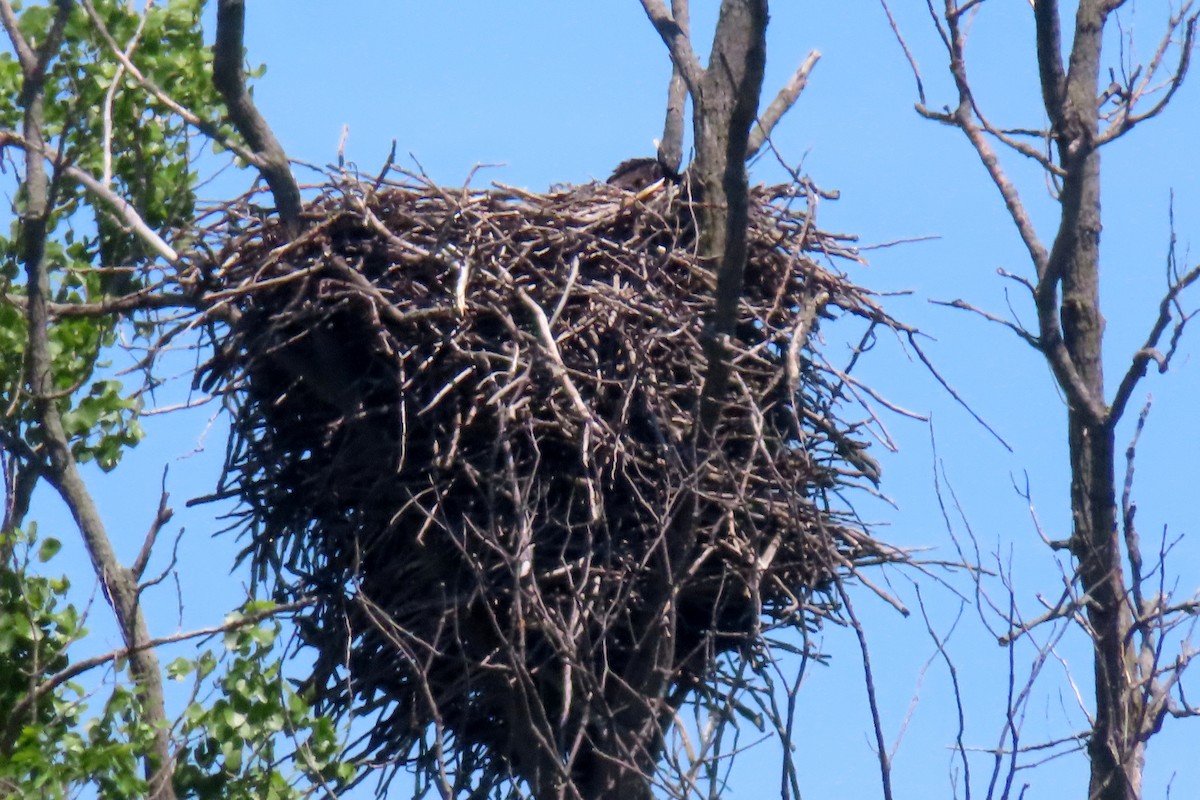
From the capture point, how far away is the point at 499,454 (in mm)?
4699

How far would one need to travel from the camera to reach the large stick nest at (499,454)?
4.63 metres

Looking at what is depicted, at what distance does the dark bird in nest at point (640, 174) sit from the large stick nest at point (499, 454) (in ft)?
1.93

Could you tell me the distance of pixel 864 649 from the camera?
11.4 ft

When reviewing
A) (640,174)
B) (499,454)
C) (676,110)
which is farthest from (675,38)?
(499,454)

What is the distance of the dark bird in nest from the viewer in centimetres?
576

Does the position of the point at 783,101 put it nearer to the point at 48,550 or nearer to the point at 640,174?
the point at 640,174

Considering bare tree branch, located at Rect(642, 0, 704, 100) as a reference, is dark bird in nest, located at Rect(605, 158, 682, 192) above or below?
below

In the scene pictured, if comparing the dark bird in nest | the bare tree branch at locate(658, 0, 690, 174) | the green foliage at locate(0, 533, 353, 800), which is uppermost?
the bare tree branch at locate(658, 0, 690, 174)

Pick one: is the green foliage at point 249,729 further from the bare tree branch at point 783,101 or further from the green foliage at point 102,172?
the bare tree branch at point 783,101

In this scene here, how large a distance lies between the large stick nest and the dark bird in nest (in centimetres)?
59

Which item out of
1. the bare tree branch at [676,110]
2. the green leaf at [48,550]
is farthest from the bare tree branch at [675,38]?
the green leaf at [48,550]

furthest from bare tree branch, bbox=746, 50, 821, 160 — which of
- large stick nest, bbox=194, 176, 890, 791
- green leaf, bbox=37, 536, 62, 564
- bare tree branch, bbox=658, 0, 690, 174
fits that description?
green leaf, bbox=37, 536, 62, 564

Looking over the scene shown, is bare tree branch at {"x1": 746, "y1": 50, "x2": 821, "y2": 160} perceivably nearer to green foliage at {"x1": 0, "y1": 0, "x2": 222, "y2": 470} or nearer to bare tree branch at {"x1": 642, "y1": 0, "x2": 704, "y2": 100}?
bare tree branch at {"x1": 642, "y1": 0, "x2": 704, "y2": 100}

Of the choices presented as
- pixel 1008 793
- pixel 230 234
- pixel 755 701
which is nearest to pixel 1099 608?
pixel 755 701
